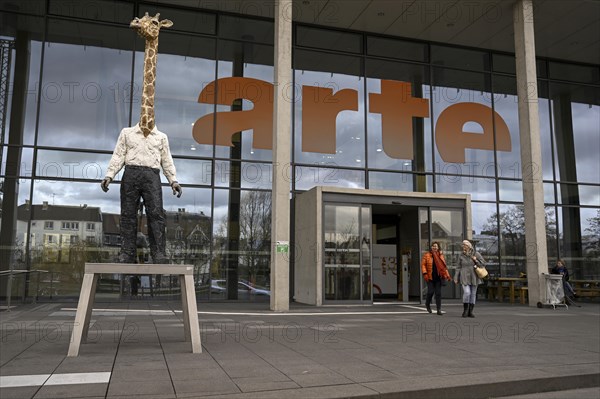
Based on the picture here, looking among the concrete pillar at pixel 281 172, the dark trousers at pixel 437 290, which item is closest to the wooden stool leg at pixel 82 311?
the concrete pillar at pixel 281 172

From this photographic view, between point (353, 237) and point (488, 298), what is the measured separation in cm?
658

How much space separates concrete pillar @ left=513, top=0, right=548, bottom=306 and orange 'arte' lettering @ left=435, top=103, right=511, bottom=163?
108 inches

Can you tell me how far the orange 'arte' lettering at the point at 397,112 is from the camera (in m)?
18.7

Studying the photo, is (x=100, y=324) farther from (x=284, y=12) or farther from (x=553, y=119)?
(x=553, y=119)

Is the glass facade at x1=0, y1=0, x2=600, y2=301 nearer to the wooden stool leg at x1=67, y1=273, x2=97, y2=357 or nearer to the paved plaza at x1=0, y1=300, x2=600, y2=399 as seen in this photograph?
the paved plaza at x1=0, y1=300, x2=600, y2=399

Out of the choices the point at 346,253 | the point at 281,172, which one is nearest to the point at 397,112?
the point at 346,253

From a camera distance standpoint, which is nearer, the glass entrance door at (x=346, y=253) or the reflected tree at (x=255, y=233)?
the glass entrance door at (x=346, y=253)

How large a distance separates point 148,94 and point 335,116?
37.4 ft

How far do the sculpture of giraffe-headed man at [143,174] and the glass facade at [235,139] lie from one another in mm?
7951

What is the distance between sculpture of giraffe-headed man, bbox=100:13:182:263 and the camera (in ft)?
23.8

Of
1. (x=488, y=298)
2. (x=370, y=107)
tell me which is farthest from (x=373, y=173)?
(x=488, y=298)

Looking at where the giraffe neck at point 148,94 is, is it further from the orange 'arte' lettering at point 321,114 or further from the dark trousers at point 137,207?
the orange 'arte' lettering at point 321,114

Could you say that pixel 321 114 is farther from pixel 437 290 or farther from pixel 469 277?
pixel 469 277

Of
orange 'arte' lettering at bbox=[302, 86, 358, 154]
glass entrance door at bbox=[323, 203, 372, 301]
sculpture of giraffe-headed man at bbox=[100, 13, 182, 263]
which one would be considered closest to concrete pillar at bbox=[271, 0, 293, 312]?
glass entrance door at bbox=[323, 203, 372, 301]
